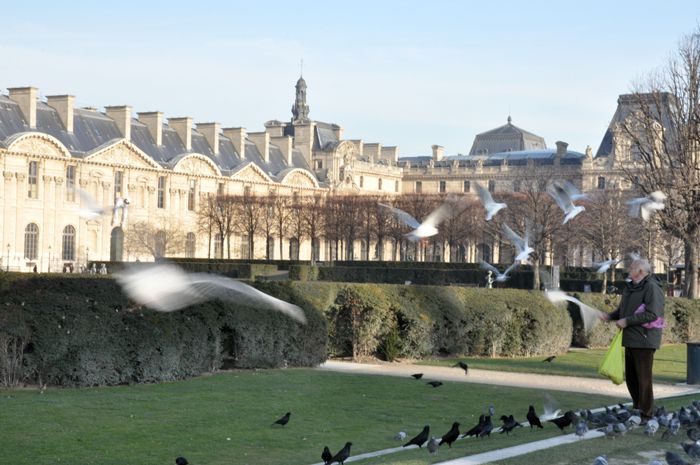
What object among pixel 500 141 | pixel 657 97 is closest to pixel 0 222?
pixel 657 97

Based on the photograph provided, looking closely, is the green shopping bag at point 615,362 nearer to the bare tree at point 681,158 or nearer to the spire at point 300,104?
the bare tree at point 681,158

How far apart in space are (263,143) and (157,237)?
2258 cm

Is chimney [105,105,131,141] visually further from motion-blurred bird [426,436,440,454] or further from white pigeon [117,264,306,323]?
motion-blurred bird [426,436,440,454]

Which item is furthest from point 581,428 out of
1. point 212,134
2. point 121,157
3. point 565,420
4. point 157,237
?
point 212,134

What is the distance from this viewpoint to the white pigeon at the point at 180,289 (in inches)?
377

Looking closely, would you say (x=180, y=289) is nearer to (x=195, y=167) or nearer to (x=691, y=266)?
(x=691, y=266)

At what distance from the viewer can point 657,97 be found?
1314 inches

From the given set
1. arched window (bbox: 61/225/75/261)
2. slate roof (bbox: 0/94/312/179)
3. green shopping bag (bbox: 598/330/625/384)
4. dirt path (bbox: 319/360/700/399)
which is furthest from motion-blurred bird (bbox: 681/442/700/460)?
arched window (bbox: 61/225/75/261)

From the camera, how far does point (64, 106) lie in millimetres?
73562

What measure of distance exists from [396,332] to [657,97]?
17.4 meters

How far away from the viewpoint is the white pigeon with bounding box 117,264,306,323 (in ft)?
31.4

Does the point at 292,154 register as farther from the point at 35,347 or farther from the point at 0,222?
the point at 35,347

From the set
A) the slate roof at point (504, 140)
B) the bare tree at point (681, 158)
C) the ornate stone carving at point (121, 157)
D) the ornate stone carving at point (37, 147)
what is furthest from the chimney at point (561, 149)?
the bare tree at point (681, 158)

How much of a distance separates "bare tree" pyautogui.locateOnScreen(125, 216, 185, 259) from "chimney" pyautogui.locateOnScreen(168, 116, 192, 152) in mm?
6652
